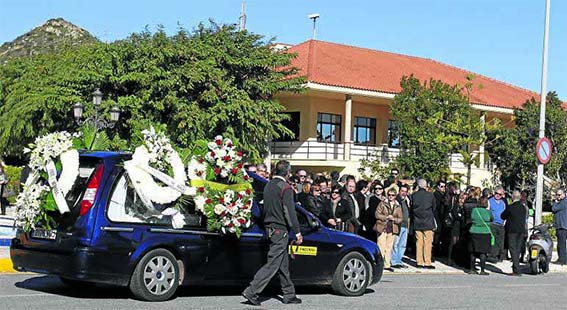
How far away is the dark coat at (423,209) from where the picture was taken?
1678cm

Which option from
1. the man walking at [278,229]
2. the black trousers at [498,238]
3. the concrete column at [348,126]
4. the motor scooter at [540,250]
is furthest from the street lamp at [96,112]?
the man walking at [278,229]

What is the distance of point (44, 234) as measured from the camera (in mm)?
9922

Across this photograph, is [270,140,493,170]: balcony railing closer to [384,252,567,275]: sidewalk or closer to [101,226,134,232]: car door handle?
[384,252,567,275]: sidewalk

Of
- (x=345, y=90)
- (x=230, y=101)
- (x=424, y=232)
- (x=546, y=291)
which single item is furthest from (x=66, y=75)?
(x=546, y=291)

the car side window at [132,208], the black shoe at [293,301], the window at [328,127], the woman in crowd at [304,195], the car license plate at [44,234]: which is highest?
the window at [328,127]

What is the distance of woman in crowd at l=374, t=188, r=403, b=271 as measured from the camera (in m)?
16.0

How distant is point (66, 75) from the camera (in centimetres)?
3088

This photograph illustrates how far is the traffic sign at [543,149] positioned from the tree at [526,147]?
55.5ft

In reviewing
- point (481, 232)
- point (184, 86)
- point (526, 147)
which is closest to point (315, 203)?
point (481, 232)

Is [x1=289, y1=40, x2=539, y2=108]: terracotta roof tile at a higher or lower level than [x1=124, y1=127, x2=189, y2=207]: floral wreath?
higher

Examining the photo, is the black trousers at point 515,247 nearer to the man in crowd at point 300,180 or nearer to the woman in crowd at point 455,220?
the woman in crowd at point 455,220

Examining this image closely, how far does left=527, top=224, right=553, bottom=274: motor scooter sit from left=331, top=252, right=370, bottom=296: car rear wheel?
23.1 ft

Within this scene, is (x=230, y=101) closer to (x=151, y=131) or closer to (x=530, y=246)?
(x=530, y=246)

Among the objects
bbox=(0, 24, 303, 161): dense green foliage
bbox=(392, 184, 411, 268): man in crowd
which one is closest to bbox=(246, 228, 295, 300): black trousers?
bbox=(392, 184, 411, 268): man in crowd
